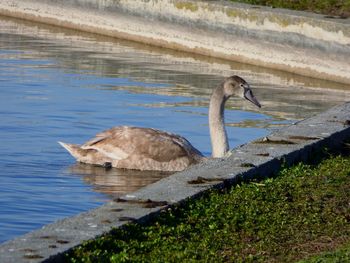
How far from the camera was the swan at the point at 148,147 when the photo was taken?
13977 mm

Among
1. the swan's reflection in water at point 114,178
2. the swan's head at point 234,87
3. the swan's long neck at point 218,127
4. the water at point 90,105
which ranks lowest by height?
the swan's reflection in water at point 114,178

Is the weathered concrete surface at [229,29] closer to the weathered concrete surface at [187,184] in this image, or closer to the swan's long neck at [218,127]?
the swan's long neck at [218,127]

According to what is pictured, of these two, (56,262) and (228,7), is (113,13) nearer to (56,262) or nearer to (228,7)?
(228,7)

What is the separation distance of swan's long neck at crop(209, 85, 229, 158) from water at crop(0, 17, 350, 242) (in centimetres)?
76

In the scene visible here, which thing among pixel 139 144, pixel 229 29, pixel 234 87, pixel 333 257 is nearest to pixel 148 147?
pixel 139 144

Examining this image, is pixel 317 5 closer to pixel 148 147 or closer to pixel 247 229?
pixel 148 147

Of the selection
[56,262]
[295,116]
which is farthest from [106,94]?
[56,262]

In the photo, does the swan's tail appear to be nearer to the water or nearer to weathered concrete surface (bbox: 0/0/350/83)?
the water

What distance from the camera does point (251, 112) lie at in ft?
56.7

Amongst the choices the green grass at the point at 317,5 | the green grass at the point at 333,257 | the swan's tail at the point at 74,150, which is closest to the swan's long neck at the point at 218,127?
the swan's tail at the point at 74,150

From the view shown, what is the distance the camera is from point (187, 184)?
10.0 metres

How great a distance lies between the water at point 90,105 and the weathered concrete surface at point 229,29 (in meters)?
0.29

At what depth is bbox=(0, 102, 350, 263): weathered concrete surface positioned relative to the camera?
8.09 metres

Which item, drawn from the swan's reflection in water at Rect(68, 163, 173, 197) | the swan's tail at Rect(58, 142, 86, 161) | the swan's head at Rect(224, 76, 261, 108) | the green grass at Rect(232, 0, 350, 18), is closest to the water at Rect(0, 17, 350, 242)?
the swan's reflection in water at Rect(68, 163, 173, 197)
